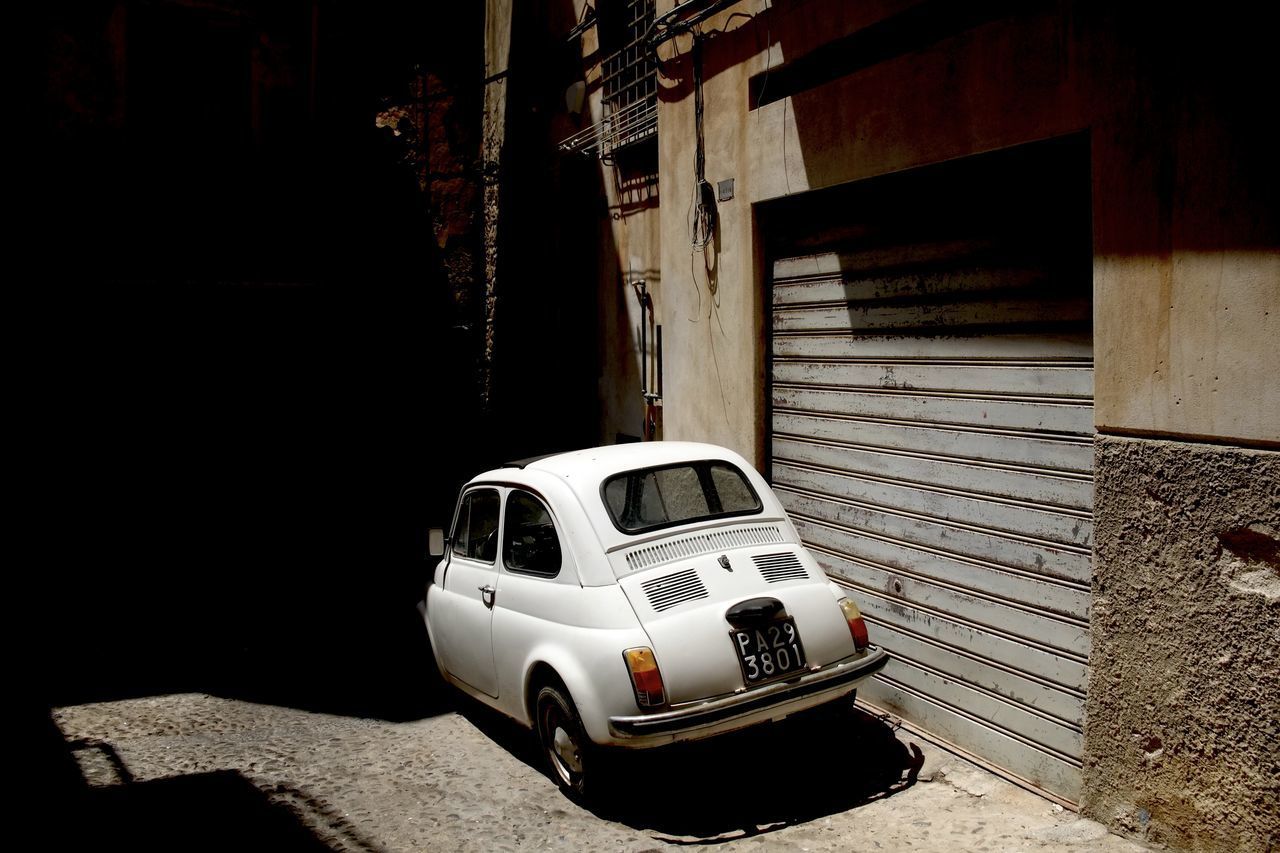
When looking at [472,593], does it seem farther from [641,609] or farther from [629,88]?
[629,88]

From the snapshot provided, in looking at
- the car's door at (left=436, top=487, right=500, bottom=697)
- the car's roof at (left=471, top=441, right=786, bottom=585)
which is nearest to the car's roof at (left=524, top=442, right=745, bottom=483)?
the car's roof at (left=471, top=441, right=786, bottom=585)

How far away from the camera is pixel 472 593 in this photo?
6273 millimetres

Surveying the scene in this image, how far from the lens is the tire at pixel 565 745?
5.03 metres

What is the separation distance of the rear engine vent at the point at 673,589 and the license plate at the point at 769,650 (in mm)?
305

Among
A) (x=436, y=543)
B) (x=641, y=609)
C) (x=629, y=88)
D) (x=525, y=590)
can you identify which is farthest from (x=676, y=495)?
(x=629, y=88)

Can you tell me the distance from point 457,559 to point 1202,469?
4.37m

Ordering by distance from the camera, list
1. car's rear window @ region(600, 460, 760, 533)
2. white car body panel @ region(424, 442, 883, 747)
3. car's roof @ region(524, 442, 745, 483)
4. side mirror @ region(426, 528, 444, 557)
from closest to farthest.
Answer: white car body panel @ region(424, 442, 883, 747) < car's rear window @ region(600, 460, 760, 533) < car's roof @ region(524, 442, 745, 483) < side mirror @ region(426, 528, 444, 557)

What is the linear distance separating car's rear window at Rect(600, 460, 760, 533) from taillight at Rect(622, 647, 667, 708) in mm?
840

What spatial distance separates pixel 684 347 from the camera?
28.2ft

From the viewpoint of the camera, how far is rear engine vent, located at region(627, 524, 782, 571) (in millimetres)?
5277

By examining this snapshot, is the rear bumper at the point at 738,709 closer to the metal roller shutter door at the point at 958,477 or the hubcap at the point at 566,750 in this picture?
the hubcap at the point at 566,750

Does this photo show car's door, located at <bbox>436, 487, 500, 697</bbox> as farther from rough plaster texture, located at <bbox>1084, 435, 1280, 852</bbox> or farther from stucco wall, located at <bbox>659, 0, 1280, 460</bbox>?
rough plaster texture, located at <bbox>1084, 435, 1280, 852</bbox>

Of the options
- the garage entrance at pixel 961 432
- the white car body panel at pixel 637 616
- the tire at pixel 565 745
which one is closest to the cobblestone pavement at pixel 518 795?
the tire at pixel 565 745

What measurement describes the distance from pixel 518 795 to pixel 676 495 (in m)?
1.84
